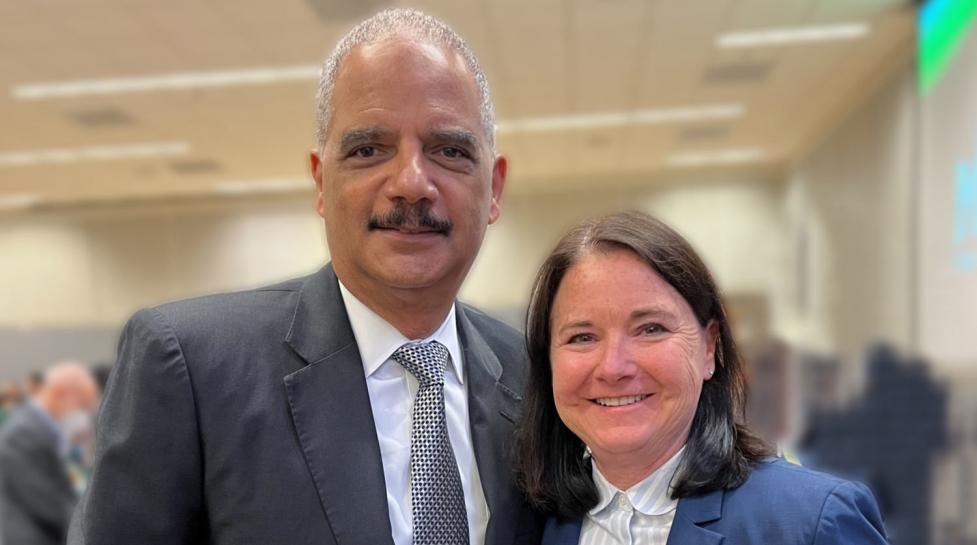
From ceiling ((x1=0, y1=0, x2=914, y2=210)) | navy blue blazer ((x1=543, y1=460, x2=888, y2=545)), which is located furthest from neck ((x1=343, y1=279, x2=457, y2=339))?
ceiling ((x1=0, y1=0, x2=914, y2=210))

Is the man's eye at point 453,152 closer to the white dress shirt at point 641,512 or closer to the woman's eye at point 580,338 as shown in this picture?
the woman's eye at point 580,338

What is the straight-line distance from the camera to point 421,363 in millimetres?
1571

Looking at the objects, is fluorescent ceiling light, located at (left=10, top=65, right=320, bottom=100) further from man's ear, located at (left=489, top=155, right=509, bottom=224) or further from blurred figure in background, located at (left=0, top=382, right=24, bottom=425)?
man's ear, located at (left=489, top=155, right=509, bottom=224)

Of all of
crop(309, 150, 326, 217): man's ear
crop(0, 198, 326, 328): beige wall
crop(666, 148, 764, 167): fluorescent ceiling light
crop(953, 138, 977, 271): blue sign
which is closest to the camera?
crop(309, 150, 326, 217): man's ear

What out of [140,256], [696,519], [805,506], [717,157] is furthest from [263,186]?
[805,506]

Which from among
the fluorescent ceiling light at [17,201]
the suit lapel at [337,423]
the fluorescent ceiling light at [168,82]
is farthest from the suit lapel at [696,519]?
the fluorescent ceiling light at [17,201]

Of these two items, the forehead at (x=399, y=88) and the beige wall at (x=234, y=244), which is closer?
the forehead at (x=399, y=88)

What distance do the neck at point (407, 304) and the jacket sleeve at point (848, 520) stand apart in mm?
637

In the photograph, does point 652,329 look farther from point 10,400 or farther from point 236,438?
point 10,400

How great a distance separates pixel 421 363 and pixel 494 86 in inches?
261

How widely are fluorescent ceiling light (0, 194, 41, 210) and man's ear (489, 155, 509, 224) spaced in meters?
11.5

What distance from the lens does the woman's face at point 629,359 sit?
4.52ft

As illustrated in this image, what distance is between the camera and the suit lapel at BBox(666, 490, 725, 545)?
135cm

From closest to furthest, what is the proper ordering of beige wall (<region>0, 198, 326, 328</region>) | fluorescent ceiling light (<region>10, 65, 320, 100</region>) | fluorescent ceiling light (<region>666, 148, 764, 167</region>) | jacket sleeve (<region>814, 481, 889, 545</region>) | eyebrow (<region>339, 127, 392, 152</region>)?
jacket sleeve (<region>814, 481, 889, 545</region>) < eyebrow (<region>339, 127, 392, 152</region>) < fluorescent ceiling light (<region>10, 65, 320, 100</region>) < fluorescent ceiling light (<region>666, 148, 764, 167</region>) < beige wall (<region>0, 198, 326, 328</region>)
